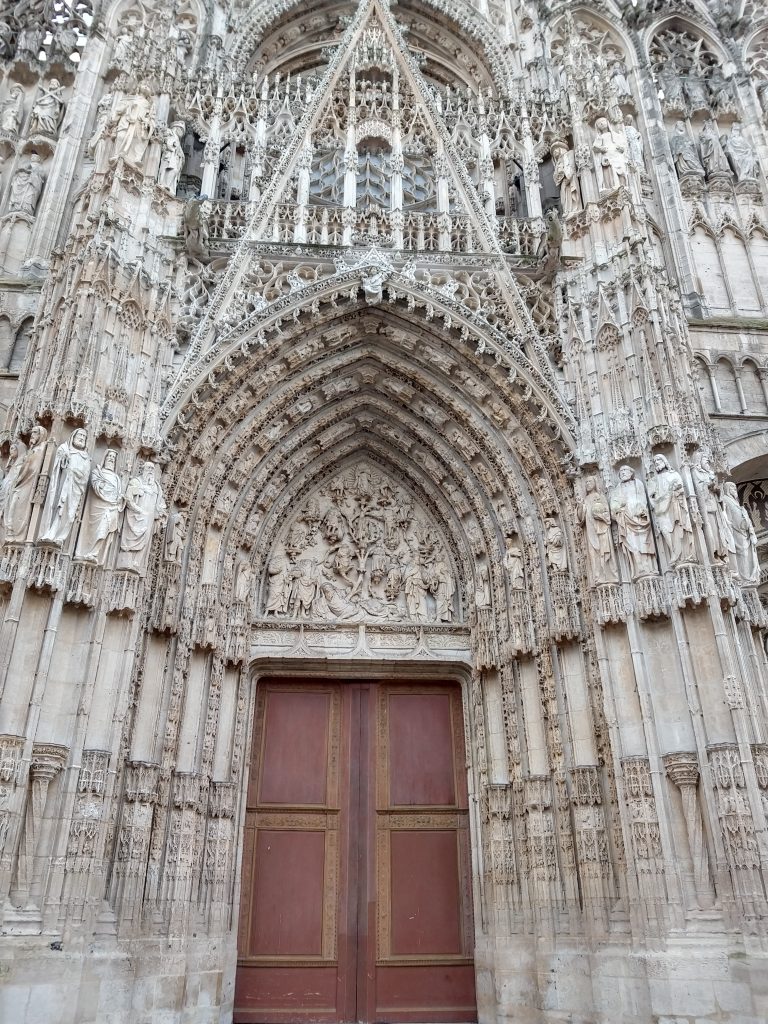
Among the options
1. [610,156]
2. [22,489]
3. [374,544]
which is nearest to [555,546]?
[374,544]

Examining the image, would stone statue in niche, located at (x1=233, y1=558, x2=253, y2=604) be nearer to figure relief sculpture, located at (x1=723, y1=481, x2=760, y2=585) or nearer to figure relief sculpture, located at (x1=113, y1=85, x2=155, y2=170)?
figure relief sculpture, located at (x1=113, y1=85, x2=155, y2=170)

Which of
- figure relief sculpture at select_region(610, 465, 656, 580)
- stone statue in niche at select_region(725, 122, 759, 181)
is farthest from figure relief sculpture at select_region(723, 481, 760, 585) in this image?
stone statue in niche at select_region(725, 122, 759, 181)

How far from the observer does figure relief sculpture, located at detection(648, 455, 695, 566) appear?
805cm

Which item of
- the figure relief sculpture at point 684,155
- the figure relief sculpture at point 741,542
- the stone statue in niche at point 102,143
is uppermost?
the figure relief sculpture at point 684,155

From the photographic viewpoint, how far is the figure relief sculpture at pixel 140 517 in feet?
26.6

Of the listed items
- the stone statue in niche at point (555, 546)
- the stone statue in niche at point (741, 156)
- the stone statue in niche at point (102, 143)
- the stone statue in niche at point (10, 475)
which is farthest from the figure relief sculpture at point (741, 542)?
the stone statue in niche at point (102, 143)

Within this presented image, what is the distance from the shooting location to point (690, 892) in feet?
23.0

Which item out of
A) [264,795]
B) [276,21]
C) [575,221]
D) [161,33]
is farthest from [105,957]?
[276,21]

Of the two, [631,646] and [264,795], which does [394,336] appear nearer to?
[631,646]

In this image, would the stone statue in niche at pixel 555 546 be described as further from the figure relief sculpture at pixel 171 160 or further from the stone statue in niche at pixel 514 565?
the figure relief sculpture at pixel 171 160

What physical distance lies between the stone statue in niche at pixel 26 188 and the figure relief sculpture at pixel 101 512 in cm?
532

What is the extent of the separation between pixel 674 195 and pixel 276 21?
831cm

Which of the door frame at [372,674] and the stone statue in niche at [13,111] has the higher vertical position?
the stone statue in niche at [13,111]

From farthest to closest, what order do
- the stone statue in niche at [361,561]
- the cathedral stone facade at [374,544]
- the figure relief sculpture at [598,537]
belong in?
1. the stone statue in niche at [361,561]
2. the figure relief sculpture at [598,537]
3. the cathedral stone facade at [374,544]
